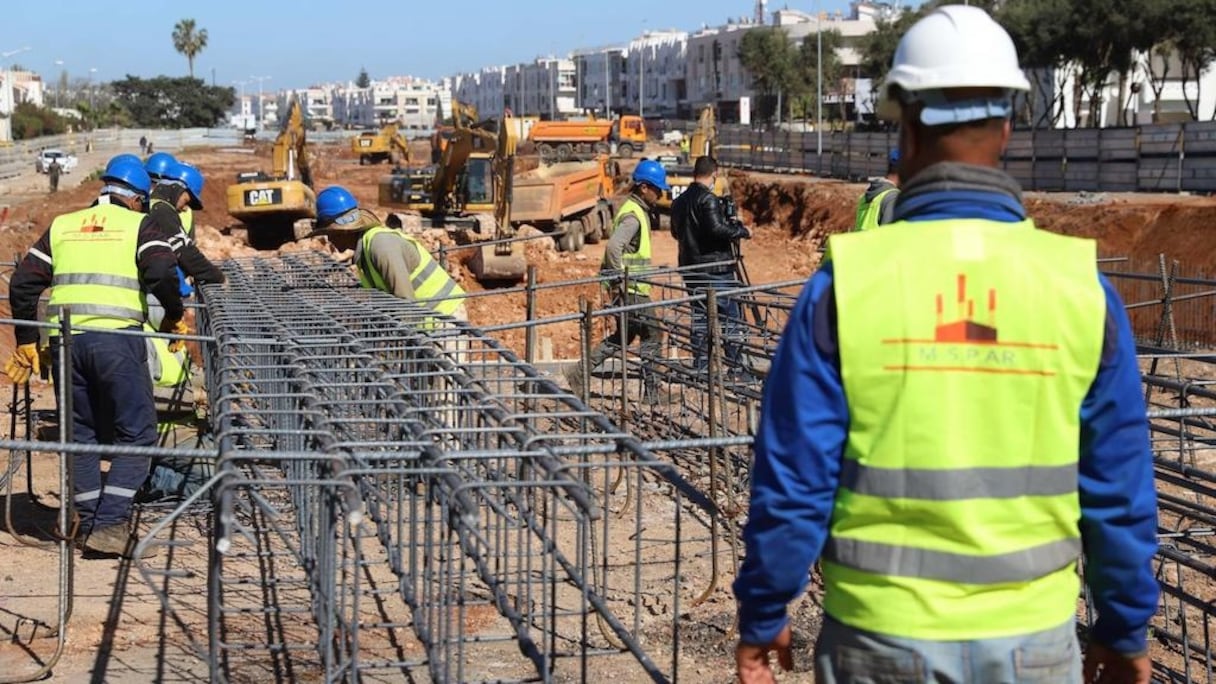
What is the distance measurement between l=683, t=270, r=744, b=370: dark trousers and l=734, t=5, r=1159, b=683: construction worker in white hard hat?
6.04 metres

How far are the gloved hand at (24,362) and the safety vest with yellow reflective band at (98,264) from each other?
0.50m

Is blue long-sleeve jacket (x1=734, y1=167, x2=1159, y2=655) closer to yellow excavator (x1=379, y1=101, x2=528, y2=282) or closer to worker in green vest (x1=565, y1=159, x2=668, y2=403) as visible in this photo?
worker in green vest (x1=565, y1=159, x2=668, y2=403)

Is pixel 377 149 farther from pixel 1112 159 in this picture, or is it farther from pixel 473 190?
pixel 1112 159

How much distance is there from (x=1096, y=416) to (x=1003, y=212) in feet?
1.36

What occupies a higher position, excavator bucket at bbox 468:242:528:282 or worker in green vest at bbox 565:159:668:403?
worker in green vest at bbox 565:159:668:403

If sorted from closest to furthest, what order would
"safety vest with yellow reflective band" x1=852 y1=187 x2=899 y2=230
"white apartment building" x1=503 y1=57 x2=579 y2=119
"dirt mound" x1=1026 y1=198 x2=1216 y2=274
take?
"safety vest with yellow reflective band" x1=852 y1=187 x2=899 y2=230 < "dirt mound" x1=1026 y1=198 x2=1216 y2=274 < "white apartment building" x1=503 y1=57 x2=579 y2=119

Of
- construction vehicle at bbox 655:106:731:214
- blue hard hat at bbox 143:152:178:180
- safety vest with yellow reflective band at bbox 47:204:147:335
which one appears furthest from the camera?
construction vehicle at bbox 655:106:731:214

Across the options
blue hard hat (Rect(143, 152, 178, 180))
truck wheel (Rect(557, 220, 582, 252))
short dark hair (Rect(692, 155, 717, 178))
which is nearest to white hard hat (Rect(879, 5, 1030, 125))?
blue hard hat (Rect(143, 152, 178, 180))

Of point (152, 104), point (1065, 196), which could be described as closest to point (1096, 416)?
point (1065, 196)

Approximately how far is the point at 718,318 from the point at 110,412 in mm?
3786

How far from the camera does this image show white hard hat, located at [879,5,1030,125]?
110 inches

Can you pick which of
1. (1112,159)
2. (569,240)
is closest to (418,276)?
(569,240)

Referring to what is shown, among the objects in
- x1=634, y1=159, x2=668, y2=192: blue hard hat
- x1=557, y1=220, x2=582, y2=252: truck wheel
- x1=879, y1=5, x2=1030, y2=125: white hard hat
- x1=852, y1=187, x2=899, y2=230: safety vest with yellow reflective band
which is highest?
x1=879, y1=5, x2=1030, y2=125: white hard hat

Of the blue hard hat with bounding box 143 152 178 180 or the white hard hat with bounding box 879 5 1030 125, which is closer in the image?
the white hard hat with bounding box 879 5 1030 125
